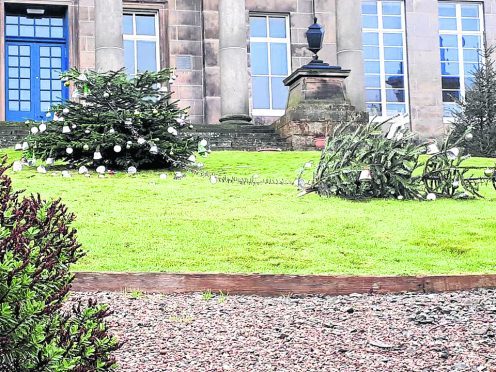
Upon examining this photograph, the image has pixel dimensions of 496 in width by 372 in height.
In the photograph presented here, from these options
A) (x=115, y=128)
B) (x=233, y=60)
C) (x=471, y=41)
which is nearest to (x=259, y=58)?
(x=233, y=60)

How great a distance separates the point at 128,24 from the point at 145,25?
0.53 m

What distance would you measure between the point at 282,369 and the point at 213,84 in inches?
824

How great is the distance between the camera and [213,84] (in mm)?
25188

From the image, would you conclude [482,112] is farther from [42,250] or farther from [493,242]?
[42,250]

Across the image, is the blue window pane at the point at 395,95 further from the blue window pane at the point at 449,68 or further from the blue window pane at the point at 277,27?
the blue window pane at the point at 277,27

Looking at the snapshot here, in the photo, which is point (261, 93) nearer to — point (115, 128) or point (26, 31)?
point (26, 31)

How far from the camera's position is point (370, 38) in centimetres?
2727

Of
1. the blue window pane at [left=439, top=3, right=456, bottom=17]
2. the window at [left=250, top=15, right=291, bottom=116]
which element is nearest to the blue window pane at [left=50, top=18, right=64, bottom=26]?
the window at [left=250, top=15, right=291, bottom=116]

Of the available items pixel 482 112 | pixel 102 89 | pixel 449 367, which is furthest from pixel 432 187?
pixel 482 112

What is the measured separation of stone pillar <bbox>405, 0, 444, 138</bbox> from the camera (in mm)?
26781

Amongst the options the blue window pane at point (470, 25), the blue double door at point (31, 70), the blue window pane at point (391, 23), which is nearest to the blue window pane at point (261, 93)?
the blue window pane at point (391, 23)

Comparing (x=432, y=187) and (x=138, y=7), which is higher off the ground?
(x=138, y=7)

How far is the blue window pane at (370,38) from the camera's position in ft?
89.0

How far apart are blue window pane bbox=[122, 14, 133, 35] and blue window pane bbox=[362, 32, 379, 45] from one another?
729 cm
